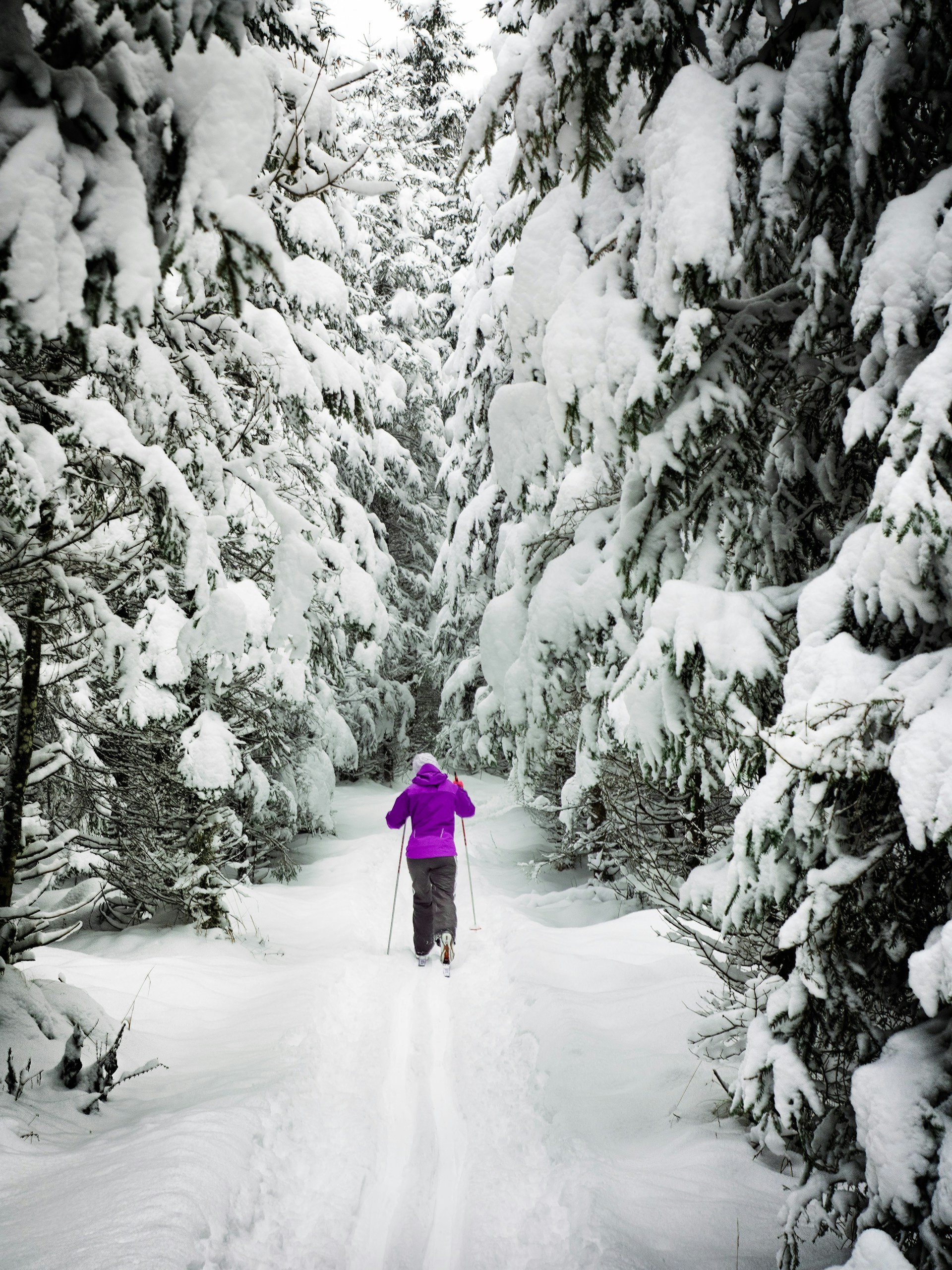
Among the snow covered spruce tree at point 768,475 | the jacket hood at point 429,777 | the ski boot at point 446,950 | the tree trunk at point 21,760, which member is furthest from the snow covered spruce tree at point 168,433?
the ski boot at point 446,950

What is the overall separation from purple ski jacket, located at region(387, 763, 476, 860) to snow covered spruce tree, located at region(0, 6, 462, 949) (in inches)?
67.0

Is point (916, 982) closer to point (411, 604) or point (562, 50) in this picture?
point (562, 50)

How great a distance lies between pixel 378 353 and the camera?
53.8 ft

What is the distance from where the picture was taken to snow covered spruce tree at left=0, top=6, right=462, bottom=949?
154cm

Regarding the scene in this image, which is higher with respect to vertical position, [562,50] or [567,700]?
[562,50]

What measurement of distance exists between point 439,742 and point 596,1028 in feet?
38.0

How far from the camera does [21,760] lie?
397 centimetres

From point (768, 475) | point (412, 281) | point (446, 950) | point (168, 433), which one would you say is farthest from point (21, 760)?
point (412, 281)

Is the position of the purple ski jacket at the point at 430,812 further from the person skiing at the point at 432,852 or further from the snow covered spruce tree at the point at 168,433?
the snow covered spruce tree at the point at 168,433

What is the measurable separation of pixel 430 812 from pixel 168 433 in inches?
194

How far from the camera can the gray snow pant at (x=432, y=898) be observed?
7219mm

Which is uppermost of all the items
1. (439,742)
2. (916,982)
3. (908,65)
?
(908,65)

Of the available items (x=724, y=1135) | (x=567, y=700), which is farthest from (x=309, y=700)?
(x=724, y=1135)

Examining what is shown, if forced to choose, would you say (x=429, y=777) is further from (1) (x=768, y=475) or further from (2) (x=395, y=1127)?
(1) (x=768, y=475)
